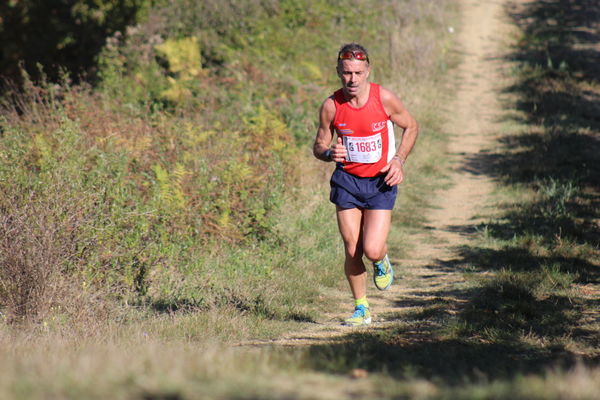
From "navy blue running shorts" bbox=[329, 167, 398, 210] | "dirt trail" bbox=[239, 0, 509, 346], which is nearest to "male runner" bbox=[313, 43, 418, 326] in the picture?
"navy blue running shorts" bbox=[329, 167, 398, 210]

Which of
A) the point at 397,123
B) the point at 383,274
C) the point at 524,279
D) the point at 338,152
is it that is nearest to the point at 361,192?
the point at 338,152

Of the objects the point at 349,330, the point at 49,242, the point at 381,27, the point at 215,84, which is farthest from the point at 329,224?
the point at 381,27

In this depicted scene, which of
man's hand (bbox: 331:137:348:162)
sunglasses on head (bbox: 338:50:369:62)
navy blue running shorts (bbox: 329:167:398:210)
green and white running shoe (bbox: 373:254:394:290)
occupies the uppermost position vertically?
sunglasses on head (bbox: 338:50:369:62)

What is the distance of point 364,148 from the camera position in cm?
610

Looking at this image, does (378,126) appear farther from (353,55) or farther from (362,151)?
(353,55)

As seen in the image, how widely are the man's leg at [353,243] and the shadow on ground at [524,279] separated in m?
0.50

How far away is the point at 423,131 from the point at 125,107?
685cm

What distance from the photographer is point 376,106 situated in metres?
6.08

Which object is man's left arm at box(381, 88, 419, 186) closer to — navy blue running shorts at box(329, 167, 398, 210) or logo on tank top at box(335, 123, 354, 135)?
navy blue running shorts at box(329, 167, 398, 210)

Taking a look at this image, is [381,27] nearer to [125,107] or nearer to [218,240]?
[125,107]

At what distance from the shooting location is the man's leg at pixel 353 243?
6309 millimetres

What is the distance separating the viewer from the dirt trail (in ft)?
23.3

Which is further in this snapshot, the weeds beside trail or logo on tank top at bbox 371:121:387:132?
logo on tank top at bbox 371:121:387:132

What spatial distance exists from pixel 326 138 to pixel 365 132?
378 millimetres
